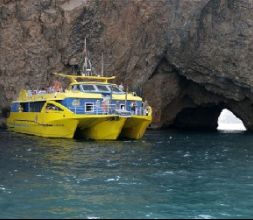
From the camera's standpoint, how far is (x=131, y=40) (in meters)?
47.9

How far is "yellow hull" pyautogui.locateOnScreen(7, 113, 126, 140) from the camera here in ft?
113

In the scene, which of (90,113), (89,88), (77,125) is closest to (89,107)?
(90,113)

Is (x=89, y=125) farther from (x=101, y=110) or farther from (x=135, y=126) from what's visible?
(x=135, y=126)

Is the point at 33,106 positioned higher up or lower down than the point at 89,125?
higher up

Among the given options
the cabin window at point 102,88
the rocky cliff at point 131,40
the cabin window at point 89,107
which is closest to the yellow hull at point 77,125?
the cabin window at point 89,107

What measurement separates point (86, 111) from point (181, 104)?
2306 centimetres

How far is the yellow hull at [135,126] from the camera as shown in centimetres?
3594

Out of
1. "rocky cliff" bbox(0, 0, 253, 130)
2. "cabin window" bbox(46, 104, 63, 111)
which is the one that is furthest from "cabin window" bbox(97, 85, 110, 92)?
"rocky cliff" bbox(0, 0, 253, 130)

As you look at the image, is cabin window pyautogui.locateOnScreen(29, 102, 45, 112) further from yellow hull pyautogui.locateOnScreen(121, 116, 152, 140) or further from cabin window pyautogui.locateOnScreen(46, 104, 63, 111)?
yellow hull pyautogui.locateOnScreen(121, 116, 152, 140)

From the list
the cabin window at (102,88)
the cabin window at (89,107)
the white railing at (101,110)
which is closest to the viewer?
the white railing at (101,110)

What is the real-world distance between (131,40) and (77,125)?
A: 1560cm

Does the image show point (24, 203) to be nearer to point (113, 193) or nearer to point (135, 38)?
point (113, 193)

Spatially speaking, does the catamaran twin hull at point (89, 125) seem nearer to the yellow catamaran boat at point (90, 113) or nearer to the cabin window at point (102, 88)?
the yellow catamaran boat at point (90, 113)

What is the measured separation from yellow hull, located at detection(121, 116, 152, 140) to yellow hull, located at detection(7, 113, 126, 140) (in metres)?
1.32
